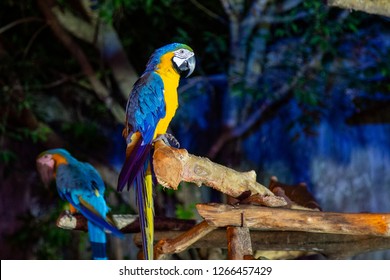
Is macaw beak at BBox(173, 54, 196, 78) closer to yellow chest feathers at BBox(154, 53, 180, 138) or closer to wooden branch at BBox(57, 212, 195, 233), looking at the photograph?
yellow chest feathers at BBox(154, 53, 180, 138)

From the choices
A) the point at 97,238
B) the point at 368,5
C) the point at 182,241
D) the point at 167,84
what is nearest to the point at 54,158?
the point at 97,238

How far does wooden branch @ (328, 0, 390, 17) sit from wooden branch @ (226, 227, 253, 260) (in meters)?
0.57

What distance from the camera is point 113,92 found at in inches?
126

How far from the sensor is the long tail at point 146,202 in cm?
146

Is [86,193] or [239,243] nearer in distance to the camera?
[239,243]

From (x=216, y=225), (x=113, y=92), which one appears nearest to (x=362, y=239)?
(x=216, y=225)

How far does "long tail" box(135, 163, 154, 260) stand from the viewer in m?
1.46

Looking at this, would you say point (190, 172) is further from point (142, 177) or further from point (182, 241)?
point (182, 241)

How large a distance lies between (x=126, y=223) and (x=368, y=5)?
0.89 meters

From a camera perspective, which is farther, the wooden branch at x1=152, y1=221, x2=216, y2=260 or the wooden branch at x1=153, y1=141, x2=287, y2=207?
the wooden branch at x1=152, y1=221, x2=216, y2=260

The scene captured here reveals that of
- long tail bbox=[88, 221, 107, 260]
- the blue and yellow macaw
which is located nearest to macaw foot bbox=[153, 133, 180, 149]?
the blue and yellow macaw

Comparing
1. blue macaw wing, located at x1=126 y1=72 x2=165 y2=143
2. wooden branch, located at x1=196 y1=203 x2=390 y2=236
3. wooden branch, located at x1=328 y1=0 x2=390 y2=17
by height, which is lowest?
wooden branch, located at x1=196 y1=203 x2=390 y2=236

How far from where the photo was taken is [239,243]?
1494mm

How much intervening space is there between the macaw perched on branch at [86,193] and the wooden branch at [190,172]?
52cm
